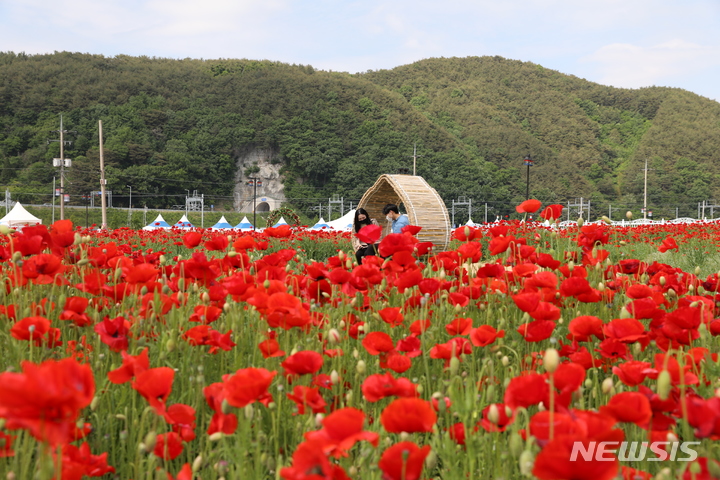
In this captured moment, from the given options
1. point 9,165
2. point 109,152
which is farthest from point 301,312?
point 9,165

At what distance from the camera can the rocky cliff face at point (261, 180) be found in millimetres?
83438

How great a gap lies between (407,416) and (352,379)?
103cm

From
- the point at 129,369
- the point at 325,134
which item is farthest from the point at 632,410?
the point at 325,134

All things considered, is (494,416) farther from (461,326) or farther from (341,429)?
(461,326)

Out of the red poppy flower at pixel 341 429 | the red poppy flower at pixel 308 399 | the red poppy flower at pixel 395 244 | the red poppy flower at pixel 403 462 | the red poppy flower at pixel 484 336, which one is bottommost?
the red poppy flower at pixel 308 399

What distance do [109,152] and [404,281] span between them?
274 feet

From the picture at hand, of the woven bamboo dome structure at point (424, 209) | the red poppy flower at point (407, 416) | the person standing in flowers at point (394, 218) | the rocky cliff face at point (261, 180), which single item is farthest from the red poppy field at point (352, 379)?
the rocky cliff face at point (261, 180)

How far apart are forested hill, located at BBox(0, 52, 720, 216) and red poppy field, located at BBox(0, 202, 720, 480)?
7099 centimetres

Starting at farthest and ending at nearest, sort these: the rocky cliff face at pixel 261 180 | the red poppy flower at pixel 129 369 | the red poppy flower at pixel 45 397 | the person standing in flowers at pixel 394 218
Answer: the rocky cliff face at pixel 261 180 → the person standing in flowers at pixel 394 218 → the red poppy flower at pixel 129 369 → the red poppy flower at pixel 45 397

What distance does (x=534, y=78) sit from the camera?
13450 centimetres

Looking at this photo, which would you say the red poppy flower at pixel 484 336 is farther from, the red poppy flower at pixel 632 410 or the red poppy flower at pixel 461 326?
the red poppy flower at pixel 632 410

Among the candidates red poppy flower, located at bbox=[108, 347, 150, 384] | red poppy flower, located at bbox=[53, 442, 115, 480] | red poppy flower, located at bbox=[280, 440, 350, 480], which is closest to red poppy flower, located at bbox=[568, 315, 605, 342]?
red poppy flower, located at bbox=[280, 440, 350, 480]

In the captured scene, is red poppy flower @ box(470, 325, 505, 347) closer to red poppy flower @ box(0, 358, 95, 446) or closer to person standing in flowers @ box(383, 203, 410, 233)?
red poppy flower @ box(0, 358, 95, 446)

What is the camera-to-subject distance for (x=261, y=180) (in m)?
83.1
